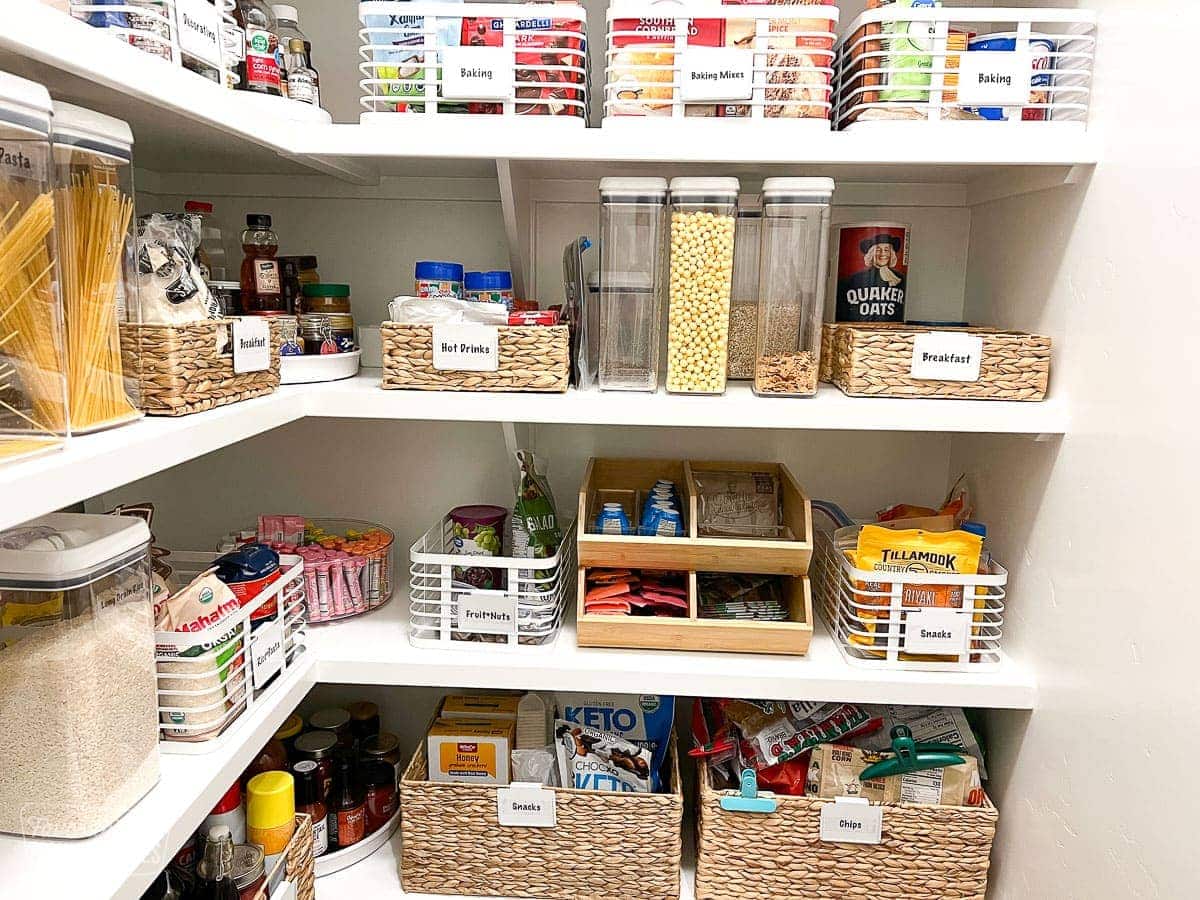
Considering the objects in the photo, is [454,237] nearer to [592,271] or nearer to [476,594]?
[592,271]

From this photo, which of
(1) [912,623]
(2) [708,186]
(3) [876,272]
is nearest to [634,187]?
(2) [708,186]

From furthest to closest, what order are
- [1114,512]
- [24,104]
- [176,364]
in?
[1114,512]
[176,364]
[24,104]

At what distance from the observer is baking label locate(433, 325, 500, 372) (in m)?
1.22

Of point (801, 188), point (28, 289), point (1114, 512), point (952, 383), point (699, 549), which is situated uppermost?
point (801, 188)

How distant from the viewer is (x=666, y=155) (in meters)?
1.15

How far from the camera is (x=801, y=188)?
46.1 inches

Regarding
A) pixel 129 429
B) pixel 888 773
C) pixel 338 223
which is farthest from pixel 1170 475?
pixel 338 223

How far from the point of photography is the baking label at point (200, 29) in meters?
0.98

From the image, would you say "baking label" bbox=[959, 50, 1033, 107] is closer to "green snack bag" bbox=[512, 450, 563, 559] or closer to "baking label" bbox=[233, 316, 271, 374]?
"green snack bag" bbox=[512, 450, 563, 559]

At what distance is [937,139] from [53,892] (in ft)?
4.08

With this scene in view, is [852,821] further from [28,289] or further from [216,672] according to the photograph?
[28,289]

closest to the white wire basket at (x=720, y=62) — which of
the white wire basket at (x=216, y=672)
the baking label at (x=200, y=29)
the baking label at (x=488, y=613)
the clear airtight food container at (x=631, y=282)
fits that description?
the clear airtight food container at (x=631, y=282)

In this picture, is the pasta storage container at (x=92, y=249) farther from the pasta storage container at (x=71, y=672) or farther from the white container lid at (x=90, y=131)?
the pasta storage container at (x=71, y=672)

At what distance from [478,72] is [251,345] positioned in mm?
446
